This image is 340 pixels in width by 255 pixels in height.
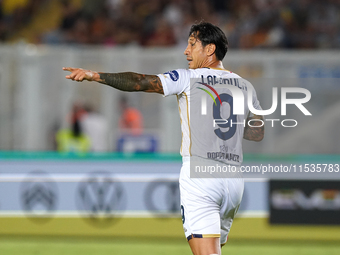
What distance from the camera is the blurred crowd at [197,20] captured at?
1111 cm

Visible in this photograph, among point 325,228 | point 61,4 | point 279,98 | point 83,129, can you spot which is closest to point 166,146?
point 83,129

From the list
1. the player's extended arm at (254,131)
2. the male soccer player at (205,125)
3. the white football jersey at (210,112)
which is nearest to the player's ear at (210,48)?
the male soccer player at (205,125)

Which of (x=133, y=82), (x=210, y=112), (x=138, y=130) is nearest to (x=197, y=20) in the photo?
(x=138, y=130)

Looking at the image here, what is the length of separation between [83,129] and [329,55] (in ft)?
13.8

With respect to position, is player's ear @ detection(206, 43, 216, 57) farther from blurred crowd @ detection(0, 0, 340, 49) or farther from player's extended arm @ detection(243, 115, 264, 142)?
blurred crowd @ detection(0, 0, 340, 49)

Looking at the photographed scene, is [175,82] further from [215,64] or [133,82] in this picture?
[215,64]

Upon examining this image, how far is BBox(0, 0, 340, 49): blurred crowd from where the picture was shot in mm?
11109

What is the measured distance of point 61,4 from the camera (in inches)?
506

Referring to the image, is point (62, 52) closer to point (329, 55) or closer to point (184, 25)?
point (184, 25)

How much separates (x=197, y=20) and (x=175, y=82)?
699cm

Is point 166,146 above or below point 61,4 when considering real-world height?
below

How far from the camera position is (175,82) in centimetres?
400

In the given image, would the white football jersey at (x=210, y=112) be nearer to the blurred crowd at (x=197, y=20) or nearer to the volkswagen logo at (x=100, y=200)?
the volkswagen logo at (x=100, y=200)

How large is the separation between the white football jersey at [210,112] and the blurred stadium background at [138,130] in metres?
3.48
